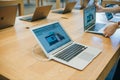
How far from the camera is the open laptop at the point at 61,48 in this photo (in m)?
0.93

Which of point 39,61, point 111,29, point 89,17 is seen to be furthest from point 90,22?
point 39,61

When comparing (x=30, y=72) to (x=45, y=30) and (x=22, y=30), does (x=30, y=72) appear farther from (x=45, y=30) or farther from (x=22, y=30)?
(x=22, y=30)

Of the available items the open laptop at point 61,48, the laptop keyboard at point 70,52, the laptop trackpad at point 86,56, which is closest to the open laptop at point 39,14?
the open laptop at point 61,48

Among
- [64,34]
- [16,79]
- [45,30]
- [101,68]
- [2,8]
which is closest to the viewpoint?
[16,79]

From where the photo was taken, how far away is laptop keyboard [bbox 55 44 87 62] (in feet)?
3.13

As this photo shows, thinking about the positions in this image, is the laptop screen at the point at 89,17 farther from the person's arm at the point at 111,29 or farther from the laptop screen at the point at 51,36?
the laptop screen at the point at 51,36

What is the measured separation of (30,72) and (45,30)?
0.32m

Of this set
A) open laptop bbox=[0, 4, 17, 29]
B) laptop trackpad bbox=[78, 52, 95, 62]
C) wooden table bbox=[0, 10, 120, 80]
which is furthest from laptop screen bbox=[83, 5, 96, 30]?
open laptop bbox=[0, 4, 17, 29]

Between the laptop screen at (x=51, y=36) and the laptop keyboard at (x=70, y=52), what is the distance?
6 cm

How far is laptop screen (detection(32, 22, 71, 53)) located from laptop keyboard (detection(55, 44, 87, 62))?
6cm

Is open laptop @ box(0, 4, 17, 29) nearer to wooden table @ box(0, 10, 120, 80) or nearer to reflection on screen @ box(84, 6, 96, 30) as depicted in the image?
wooden table @ box(0, 10, 120, 80)

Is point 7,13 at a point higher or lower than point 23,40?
higher

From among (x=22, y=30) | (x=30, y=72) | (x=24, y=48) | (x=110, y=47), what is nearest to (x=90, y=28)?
(x=110, y=47)

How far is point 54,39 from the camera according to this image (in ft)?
3.45
